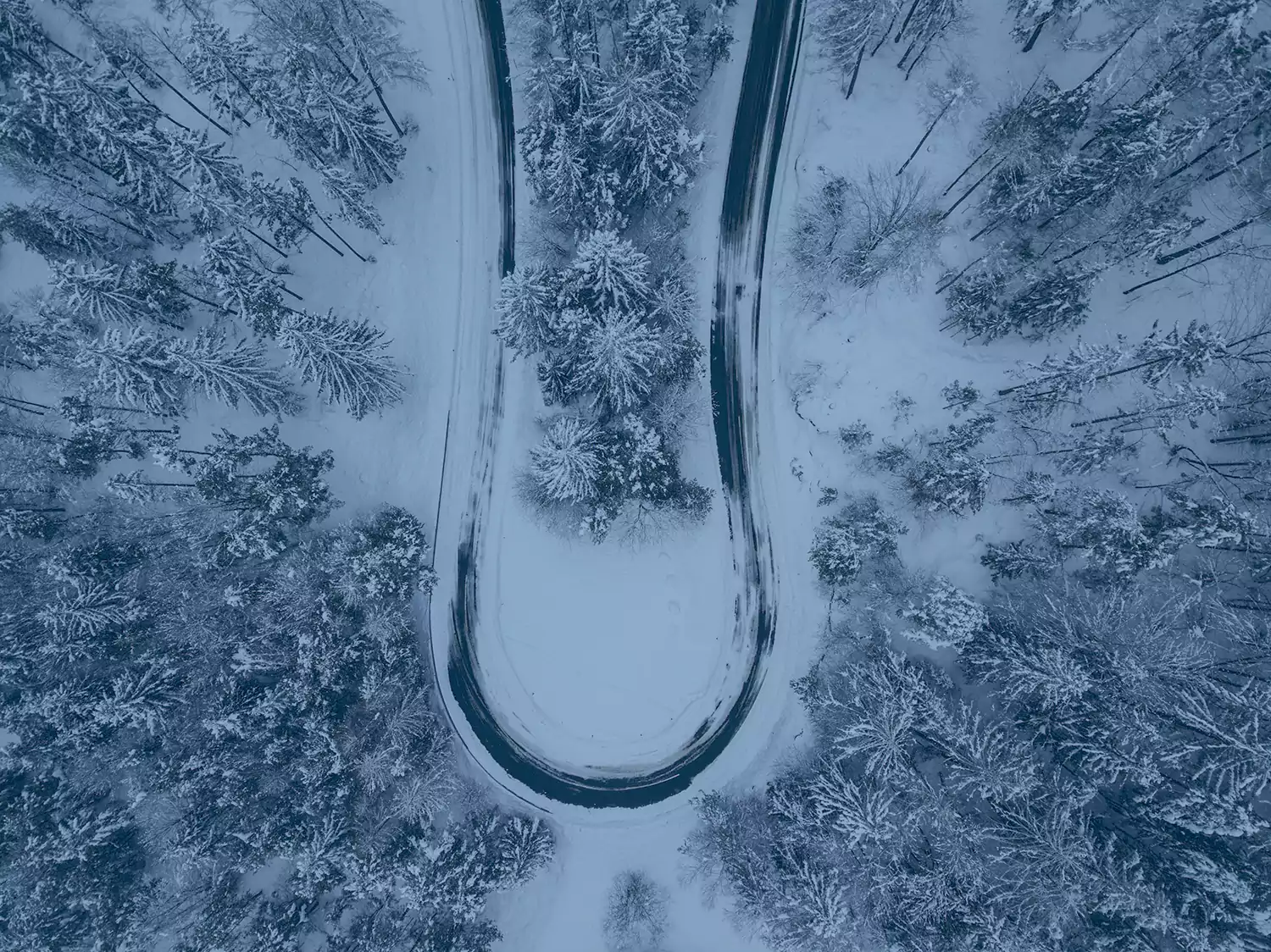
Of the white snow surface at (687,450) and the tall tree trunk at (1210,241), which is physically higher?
the tall tree trunk at (1210,241)

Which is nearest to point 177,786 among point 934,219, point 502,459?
point 502,459

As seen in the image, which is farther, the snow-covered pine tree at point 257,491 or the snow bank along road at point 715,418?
the snow bank along road at point 715,418

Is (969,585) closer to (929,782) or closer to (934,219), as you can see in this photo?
(929,782)

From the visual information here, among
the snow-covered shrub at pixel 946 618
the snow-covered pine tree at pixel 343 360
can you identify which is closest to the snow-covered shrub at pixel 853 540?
the snow-covered shrub at pixel 946 618

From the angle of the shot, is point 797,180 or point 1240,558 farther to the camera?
point 797,180

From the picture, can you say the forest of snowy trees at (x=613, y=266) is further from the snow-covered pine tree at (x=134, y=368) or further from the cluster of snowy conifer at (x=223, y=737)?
the snow-covered pine tree at (x=134, y=368)

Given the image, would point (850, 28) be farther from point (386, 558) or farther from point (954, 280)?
point (386, 558)

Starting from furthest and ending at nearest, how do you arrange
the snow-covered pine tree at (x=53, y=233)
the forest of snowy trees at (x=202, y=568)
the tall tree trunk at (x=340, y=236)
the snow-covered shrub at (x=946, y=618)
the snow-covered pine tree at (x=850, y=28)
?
the tall tree trunk at (x=340, y=236), the snow-covered pine tree at (x=53, y=233), the snow-covered pine tree at (x=850, y=28), the forest of snowy trees at (x=202, y=568), the snow-covered shrub at (x=946, y=618)

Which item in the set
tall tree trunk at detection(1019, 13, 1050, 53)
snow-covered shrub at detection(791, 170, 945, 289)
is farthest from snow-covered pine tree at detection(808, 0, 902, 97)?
tall tree trunk at detection(1019, 13, 1050, 53)
